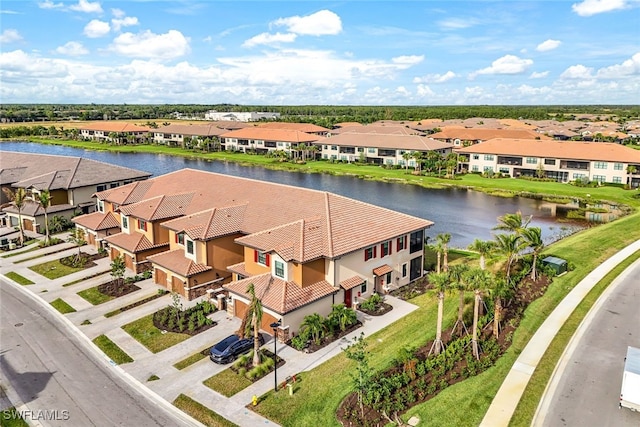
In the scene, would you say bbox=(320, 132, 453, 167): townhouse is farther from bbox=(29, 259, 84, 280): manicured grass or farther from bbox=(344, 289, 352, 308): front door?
bbox=(29, 259, 84, 280): manicured grass

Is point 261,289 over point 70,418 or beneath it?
over

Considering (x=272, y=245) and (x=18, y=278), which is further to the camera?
(x=18, y=278)

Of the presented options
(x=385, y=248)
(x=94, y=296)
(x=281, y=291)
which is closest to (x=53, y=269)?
(x=94, y=296)

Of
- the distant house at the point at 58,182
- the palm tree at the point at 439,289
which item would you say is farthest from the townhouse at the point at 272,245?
the distant house at the point at 58,182

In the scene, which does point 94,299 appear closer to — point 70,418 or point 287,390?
point 70,418

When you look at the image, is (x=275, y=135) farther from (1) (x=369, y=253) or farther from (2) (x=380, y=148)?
(1) (x=369, y=253)

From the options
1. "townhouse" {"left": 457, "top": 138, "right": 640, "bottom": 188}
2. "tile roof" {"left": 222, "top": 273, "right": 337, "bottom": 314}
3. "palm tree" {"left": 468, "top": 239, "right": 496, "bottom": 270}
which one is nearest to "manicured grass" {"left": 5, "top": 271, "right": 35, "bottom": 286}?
"tile roof" {"left": 222, "top": 273, "right": 337, "bottom": 314}

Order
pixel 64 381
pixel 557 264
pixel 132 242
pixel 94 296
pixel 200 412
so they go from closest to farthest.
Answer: pixel 200 412
pixel 64 381
pixel 94 296
pixel 557 264
pixel 132 242

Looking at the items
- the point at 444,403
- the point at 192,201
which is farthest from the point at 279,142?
the point at 444,403
